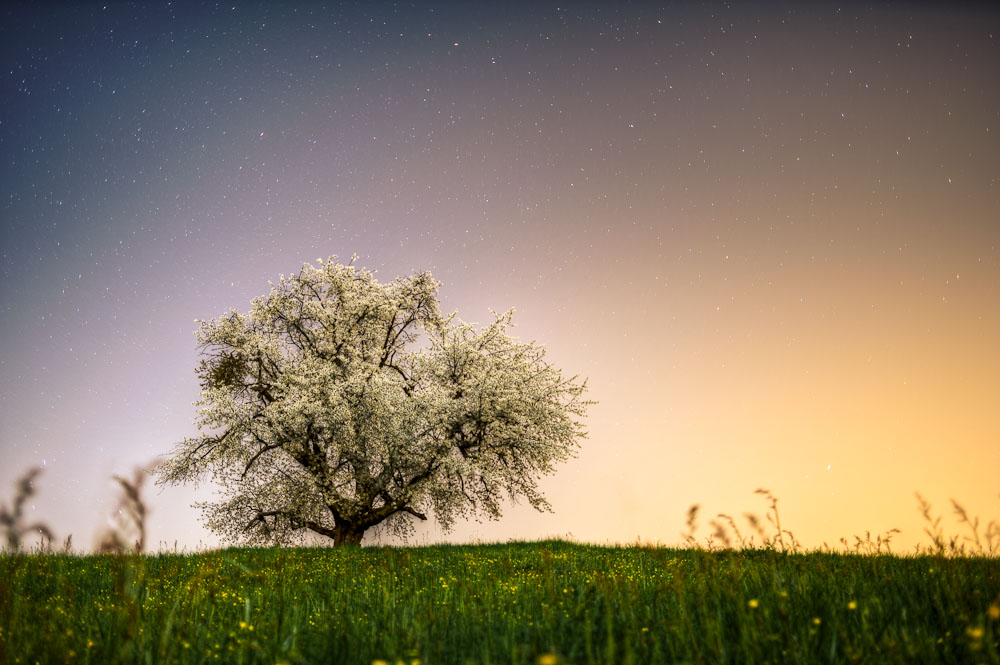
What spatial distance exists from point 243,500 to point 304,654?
2072 centimetres

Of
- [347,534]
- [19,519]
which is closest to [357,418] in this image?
[347,534]

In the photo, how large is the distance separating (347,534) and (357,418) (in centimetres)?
515

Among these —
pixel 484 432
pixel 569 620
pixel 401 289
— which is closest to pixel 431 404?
pixel 484 432

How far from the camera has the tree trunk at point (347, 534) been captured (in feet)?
73.3

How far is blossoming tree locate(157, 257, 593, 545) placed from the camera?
68.5 feet

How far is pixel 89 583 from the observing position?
8328mm

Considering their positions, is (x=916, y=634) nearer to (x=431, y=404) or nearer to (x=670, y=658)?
(x=670, y=658)

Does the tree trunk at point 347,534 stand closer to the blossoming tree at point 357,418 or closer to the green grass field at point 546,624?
the blossoming tree at point 357,418

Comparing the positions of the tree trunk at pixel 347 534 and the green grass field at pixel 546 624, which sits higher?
the green grass field at pixel 546 624

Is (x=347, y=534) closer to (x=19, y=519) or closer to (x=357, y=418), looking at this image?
(x=357, y=418)

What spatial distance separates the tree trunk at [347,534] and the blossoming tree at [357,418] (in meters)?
0.08

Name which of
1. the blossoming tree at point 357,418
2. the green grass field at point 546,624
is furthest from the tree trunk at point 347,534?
the green grass field at point 546,624

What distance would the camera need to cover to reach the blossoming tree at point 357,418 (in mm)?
20875

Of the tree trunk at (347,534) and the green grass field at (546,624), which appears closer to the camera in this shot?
the green grass field at (546,624)
